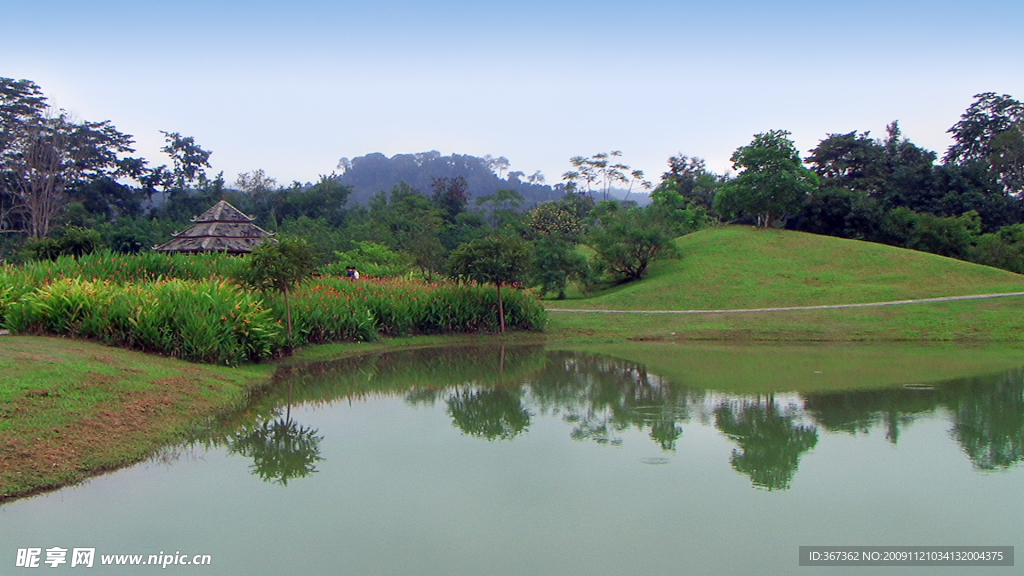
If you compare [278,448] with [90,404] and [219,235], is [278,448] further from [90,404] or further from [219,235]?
[219,235]

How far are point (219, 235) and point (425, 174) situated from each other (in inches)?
4001

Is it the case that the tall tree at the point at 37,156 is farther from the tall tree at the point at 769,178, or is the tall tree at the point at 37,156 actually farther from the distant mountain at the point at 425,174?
the distant mountain at the point at 425,174

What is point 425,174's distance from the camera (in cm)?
12962

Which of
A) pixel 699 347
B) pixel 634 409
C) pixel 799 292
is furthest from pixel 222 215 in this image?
pixel 634 409

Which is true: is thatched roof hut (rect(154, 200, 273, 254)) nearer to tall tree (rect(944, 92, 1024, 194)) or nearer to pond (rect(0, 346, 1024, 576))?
pond (rect(0, 346, 1024, 576))

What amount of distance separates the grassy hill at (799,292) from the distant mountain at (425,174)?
289ft

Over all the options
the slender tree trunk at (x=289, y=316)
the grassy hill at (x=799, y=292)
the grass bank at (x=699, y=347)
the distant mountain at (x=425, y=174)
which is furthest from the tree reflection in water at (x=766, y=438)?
the distant mountain at (x=425, y=174)

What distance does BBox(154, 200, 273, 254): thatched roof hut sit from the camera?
2914 centimetres

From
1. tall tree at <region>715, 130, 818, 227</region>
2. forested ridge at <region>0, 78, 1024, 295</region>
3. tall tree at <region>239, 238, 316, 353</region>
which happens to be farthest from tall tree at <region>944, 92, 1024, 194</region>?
tall tree at <region>239, 238, 316, 353</region>

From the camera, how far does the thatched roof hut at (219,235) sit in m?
29.1

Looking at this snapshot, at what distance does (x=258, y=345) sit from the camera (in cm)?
1538

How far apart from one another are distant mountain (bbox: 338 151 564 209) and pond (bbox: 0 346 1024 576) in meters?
111

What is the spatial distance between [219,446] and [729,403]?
7.64 m

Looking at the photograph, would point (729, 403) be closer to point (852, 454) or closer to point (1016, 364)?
point (852, 454)
